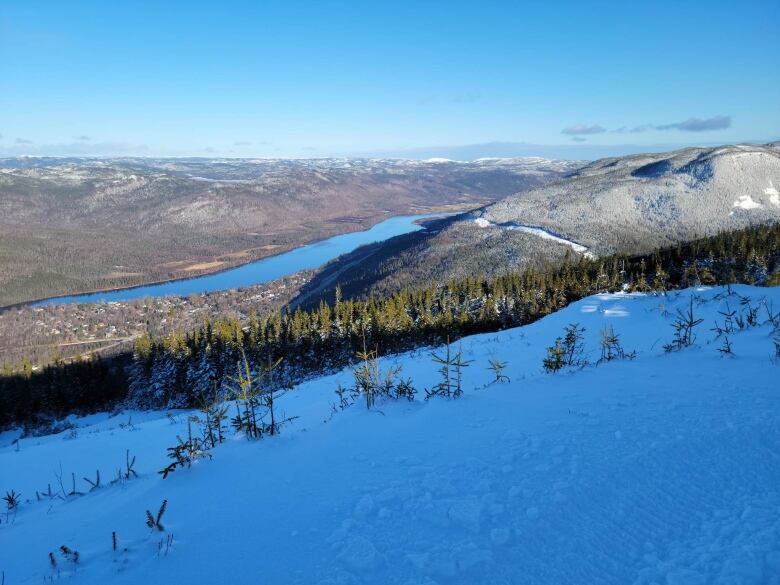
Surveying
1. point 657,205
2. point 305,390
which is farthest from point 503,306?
point 657,205

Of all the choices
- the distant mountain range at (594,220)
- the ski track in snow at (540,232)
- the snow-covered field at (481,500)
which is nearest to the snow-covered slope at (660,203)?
the distant mountain range at (594,220)

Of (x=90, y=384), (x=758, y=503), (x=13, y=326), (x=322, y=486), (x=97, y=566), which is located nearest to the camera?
(x=758, y=503)

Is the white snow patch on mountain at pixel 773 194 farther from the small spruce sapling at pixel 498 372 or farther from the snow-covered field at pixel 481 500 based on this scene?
the snow-covered field at pixel 481 500

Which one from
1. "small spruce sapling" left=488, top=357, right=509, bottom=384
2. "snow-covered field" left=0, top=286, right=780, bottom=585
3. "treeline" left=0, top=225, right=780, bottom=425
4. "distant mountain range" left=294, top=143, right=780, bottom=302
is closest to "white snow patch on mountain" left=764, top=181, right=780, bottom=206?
"distant mountain range" left=294, top=143, right=780, bottom=302

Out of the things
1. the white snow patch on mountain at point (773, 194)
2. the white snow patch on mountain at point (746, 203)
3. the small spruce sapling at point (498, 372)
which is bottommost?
the small spruce sapling at point (498, 372)

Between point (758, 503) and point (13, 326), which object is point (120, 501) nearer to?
point (758, 503)

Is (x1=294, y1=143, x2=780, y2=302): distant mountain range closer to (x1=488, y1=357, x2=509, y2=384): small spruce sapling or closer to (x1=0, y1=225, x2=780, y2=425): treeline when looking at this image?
(x1=0, y1=225, x2=780, y2=425): treeline

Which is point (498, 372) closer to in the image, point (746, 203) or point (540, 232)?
point (540, 232)

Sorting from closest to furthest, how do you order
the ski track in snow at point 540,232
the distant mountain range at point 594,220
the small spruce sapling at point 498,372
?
the small spruce sapling at point 498,372 → the distant mountain range at point 594,220 → the ski track in snow at point 540,232
